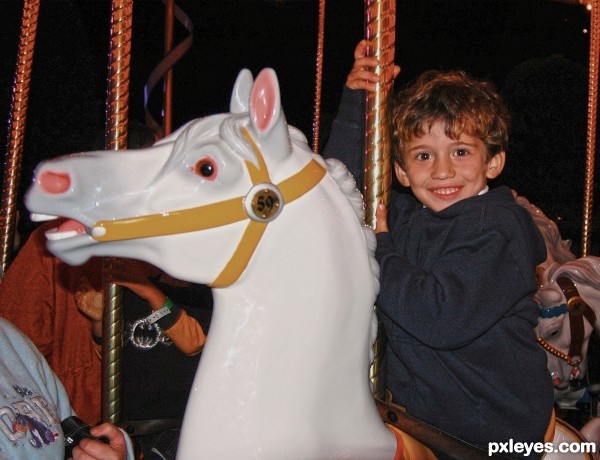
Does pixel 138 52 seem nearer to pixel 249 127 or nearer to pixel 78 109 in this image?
pixel 78 109

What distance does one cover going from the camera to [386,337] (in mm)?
1478

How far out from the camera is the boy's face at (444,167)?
5.05 feet

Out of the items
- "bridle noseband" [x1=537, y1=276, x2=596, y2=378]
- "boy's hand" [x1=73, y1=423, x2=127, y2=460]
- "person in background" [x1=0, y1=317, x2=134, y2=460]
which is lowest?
"bridle noseband" [x1=537, y1=276, x2=596, y2=378]

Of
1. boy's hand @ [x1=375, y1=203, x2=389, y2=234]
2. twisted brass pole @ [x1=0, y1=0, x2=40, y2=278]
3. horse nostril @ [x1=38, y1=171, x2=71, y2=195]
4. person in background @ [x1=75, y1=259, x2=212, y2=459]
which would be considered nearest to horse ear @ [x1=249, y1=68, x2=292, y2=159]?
horse nostril @ [x1=38, y1=171, x2=71, y2=195]

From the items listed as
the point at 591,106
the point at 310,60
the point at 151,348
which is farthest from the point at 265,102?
the point at 310,60

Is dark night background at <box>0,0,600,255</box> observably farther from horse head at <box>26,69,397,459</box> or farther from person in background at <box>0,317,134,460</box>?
horse head at <box>26,69,397,459</box>

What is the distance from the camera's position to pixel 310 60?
18.5ft

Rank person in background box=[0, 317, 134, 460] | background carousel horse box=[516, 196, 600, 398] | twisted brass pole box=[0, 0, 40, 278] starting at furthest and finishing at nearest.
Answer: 1. background carousel horse box=[516, 196, 600, 398]
2. twisted brass pole box=[0, 0, 40, 278]
3. person in background box=[0, 317, 134, 460]

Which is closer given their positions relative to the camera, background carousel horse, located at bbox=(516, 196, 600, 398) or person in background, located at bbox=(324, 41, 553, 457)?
person in background, located at bbox=(324, 41, 553, 457)

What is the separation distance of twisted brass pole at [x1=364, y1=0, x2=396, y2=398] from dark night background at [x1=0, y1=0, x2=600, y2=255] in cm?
308

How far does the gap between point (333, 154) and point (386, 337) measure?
1.71 feet

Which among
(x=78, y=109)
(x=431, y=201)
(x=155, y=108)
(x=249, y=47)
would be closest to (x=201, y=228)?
(x=431, y=201)

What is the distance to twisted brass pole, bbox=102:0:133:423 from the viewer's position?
1.55 meters

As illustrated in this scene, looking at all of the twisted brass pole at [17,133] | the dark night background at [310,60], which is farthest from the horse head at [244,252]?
the dark night background at [310,60]
